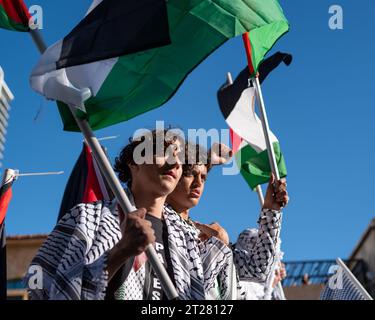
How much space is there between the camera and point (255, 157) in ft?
21.9

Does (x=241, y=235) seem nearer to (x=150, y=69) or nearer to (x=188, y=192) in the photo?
(x=188, y=192)

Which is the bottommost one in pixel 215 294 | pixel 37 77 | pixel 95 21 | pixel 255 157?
pixel 215 294

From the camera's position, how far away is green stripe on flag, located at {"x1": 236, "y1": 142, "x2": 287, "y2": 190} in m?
6.59

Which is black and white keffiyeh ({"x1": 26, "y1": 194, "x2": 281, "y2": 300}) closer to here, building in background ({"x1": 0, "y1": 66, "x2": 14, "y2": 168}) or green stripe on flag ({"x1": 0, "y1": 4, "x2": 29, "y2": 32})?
green stripe on flag ({"x1": 0, "y1": 4, "x2": 29, "y2": 32})

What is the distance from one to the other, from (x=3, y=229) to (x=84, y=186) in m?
1.17

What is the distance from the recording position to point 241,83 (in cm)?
667

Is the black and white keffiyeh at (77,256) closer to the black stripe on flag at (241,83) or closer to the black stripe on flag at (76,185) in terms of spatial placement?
the black stripe on flag at (241,83)

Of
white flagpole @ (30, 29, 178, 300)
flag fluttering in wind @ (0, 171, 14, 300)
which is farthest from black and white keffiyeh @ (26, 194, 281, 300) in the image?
flag fluttering in wind @ (0, 171, 14, 300)

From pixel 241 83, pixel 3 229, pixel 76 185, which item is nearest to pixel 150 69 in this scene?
pixel 3 229

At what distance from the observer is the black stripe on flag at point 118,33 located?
373 cm

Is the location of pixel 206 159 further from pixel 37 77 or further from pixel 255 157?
pixel 255 157

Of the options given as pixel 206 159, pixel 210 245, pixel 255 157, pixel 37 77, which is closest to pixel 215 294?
pixel 210 245

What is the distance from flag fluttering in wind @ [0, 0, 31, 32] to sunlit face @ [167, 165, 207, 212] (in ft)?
3.87
